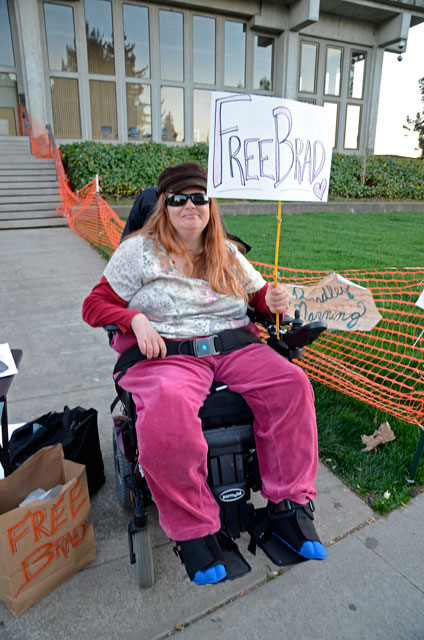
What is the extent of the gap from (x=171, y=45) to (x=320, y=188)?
1600cm

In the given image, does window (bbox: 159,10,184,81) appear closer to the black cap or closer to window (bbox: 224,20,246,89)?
window (bbox: 224,20,246,89)

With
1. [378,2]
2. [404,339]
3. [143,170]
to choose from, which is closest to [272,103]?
[404,339]

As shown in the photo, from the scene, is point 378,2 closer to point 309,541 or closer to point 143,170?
point 143,170

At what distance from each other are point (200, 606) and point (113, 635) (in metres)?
0.32

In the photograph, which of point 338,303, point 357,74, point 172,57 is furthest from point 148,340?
point 357,74

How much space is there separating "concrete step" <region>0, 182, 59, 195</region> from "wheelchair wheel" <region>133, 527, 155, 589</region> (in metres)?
10.3

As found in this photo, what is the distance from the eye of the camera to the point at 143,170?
11.1 meters

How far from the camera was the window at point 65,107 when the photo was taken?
14508 millimetres

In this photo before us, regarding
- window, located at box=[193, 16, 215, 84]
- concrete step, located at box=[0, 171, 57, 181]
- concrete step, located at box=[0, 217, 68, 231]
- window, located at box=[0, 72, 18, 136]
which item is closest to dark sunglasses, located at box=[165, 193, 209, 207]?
concrete step, located at box=[0, 217, 68, 231]

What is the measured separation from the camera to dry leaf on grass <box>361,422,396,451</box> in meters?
2.58

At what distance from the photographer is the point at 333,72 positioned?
712 inches

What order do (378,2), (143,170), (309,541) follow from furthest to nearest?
(378,2) → (143,170) → (309,541)

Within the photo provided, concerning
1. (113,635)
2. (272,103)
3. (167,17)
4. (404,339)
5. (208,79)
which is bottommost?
(113,635)

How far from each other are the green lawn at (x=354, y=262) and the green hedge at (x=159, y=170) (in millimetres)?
2227
